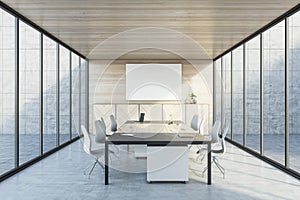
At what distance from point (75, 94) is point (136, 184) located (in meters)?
6.75

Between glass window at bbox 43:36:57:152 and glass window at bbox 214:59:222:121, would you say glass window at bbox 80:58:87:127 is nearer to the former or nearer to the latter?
glass window at bbox 43:36:57:152

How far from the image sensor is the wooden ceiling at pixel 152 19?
18.2 feet

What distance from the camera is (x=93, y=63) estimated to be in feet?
42.8

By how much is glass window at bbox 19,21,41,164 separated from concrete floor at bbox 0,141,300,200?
171 cm

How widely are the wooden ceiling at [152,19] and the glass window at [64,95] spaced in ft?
3.03

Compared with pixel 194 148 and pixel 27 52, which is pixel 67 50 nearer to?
pixel 27 52

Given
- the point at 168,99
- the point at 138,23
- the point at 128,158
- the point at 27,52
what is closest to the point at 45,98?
the point at 27,52

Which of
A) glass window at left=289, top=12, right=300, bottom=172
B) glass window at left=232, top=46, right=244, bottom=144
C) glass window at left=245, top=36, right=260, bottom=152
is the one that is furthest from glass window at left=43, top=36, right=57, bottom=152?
glass window at left=289, top=12, right=300, bottom=172

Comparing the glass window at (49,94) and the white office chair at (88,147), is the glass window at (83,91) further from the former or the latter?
the white office chair at (88,147)

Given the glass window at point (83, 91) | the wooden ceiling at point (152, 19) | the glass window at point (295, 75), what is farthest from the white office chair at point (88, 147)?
the glass window at point (295, 75)

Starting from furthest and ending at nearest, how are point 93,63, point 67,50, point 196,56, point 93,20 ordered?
point 93,63
point 196,56
point 67,50
point 93,20

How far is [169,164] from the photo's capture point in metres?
5.59

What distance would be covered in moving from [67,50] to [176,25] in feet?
14.4

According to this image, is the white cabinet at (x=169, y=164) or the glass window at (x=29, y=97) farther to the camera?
the glass window at (x=29, y=97)
